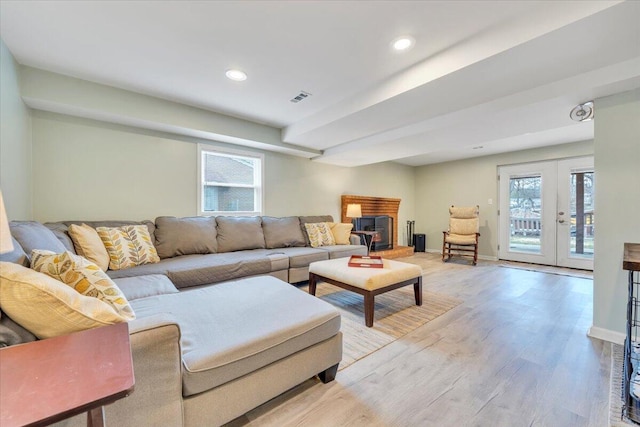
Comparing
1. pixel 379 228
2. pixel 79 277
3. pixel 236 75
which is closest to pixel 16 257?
pixel 79 277

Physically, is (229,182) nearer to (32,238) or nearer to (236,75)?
(236,75)

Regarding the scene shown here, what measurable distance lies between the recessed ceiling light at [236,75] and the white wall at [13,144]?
158 cm

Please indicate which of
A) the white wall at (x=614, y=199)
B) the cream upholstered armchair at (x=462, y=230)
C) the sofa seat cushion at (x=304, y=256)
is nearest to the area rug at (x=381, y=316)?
the sofa seat cushion at (x=304, y=256)

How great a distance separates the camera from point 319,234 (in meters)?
4.11

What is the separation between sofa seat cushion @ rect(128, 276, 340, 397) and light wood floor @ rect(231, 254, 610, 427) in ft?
1.11

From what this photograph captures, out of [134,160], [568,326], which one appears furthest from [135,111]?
[568,326]

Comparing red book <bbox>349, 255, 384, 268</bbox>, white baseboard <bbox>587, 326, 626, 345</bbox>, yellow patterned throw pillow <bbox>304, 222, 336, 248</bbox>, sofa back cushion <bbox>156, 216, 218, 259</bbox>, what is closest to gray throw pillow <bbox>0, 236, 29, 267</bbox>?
sofa back cushion <bbox>156, 216, 218, 259</bbox>

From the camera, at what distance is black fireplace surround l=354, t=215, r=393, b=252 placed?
5.46 meters

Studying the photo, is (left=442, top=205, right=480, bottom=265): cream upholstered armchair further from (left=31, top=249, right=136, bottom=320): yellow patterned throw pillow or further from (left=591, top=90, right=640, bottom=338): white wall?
(left=31, top=249, right=136, bottom=320): yellow patterned throw pillow

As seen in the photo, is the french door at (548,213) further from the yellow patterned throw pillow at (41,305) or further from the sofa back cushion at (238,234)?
the yellow patterned throw pillow at (41,305)

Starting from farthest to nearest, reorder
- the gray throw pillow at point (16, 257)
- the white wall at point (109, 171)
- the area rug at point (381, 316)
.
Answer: the white wall at point (109, 171), the area rug at point (381, 316), the gray throw pillow at point (16, 257)

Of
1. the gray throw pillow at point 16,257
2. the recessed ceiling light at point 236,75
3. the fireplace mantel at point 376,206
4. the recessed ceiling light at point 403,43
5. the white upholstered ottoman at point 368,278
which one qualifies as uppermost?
the recessed ceiling light at point 236,75

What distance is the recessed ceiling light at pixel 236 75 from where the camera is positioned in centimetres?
235

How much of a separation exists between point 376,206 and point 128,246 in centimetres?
463
